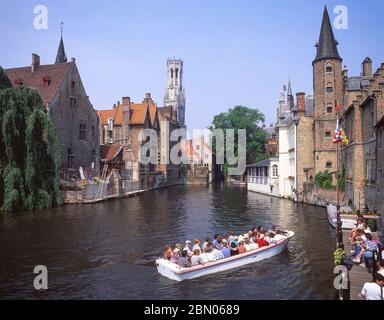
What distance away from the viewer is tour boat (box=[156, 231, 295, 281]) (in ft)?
48.4

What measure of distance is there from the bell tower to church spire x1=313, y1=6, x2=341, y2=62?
10834 centimetres

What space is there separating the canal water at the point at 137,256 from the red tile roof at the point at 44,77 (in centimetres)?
1636

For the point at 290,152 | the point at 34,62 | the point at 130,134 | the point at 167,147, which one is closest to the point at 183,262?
the point at 290,152

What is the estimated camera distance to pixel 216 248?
17.0m

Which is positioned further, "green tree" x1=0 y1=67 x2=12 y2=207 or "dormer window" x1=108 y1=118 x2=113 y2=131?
"dormer window" x1=108 y1=118 x2=113 y2=131

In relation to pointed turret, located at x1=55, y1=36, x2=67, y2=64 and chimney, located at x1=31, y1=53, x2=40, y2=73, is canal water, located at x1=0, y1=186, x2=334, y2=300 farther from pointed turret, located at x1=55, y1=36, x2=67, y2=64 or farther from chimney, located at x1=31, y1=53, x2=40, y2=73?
pointed turret, located at x1=55, y1=36, x2=67, y2=64

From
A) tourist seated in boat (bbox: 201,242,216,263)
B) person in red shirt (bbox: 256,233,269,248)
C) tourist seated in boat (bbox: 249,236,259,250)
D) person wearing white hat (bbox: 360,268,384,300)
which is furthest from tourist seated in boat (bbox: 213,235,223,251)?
person wearing white hat (bbox: 360,268,384,300)

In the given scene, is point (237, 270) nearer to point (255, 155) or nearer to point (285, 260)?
point (285, 260)

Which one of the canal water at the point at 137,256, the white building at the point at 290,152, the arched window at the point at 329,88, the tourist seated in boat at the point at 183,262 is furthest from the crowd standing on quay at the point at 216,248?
the arched window at the point at 329,88

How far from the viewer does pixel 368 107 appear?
27000mm

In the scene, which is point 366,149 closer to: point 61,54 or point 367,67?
point 367,67

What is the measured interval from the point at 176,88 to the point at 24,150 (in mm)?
123173

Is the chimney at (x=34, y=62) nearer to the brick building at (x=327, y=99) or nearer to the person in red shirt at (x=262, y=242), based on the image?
the brick building at (x=327, y=99)

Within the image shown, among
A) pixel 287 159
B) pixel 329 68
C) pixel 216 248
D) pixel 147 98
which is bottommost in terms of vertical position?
pixel 216 248
